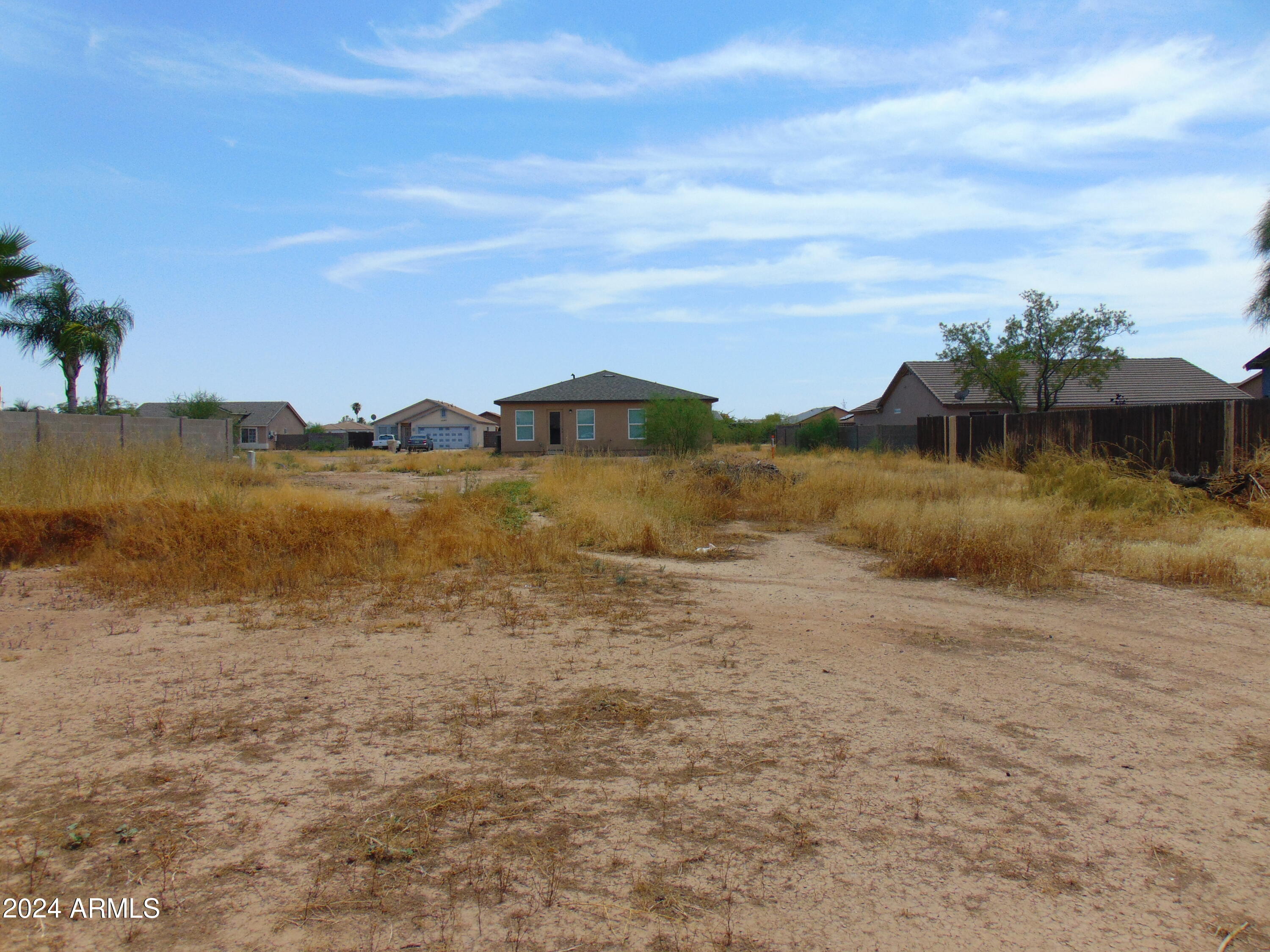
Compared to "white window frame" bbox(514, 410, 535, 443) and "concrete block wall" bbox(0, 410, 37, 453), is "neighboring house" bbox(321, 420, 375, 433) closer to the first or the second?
"white window frame" bbox(514, 410, 535, 443)

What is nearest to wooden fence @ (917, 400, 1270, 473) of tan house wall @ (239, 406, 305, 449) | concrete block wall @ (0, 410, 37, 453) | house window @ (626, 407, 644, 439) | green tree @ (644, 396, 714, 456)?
green tree @ (644, 396, 714, 456)

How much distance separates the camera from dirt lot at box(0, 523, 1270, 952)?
8.77ft

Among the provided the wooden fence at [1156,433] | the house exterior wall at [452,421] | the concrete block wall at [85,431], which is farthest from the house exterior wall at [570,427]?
the house exterior wall at [452,421]

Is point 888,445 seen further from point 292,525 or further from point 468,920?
point 468,920

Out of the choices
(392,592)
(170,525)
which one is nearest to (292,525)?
(170,525)

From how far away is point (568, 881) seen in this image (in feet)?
9.35

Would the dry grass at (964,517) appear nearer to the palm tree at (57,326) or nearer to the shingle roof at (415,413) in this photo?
the palm tree at (57,326)

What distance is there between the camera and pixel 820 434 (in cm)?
3906

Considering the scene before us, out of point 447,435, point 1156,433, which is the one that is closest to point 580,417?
point 1156,433

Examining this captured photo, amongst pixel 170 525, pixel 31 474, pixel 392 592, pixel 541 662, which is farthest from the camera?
pixel 31 474

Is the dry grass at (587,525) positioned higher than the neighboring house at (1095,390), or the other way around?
the neighboring house at (1095,390)

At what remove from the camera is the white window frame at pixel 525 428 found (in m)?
39.4

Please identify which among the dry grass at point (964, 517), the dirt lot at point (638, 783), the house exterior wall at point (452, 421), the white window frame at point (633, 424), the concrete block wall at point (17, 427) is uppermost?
the house exterior wall at point (452, 421)

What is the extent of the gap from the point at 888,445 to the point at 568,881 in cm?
3187
